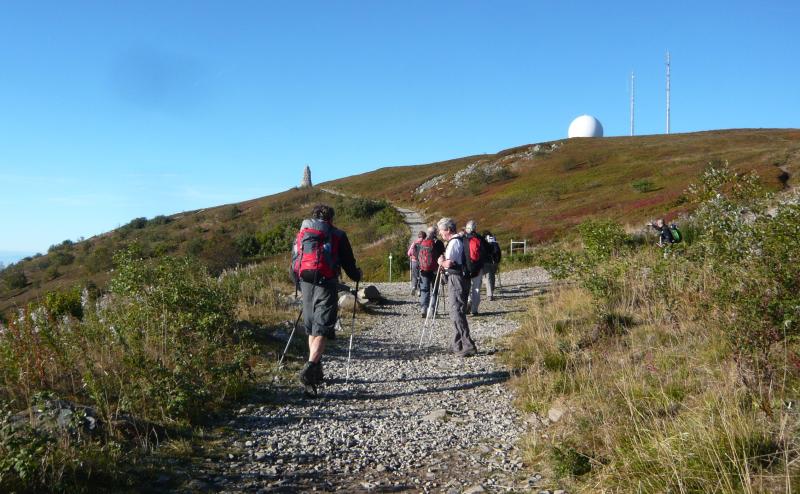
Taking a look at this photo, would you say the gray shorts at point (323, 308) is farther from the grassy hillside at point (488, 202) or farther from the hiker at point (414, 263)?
the grassy hillside at point (488, 202)

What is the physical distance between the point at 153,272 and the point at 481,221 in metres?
39.3

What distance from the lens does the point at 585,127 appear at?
106 m

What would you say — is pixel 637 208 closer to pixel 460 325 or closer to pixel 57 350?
pixel 460 325

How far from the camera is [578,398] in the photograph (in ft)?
17.9

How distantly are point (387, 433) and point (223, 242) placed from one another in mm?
44742

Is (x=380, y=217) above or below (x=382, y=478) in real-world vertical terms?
above

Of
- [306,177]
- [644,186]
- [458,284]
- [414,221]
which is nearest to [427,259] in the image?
[458,284]

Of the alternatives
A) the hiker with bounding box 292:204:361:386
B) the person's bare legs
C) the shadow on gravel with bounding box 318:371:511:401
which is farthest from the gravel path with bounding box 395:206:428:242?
the person's bare legs

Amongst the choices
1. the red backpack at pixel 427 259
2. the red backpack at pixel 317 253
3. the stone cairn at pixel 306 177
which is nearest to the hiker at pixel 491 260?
the red backpack at pixel 427 259

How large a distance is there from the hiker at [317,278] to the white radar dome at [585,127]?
10517 cm

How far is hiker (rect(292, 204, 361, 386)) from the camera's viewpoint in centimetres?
668

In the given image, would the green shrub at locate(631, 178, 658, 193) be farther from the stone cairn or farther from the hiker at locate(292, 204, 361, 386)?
the stone cairn

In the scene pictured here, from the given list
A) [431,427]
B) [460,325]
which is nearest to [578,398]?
[431,427]

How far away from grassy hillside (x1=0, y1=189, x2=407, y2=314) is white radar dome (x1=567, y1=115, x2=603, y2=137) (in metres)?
48.6
